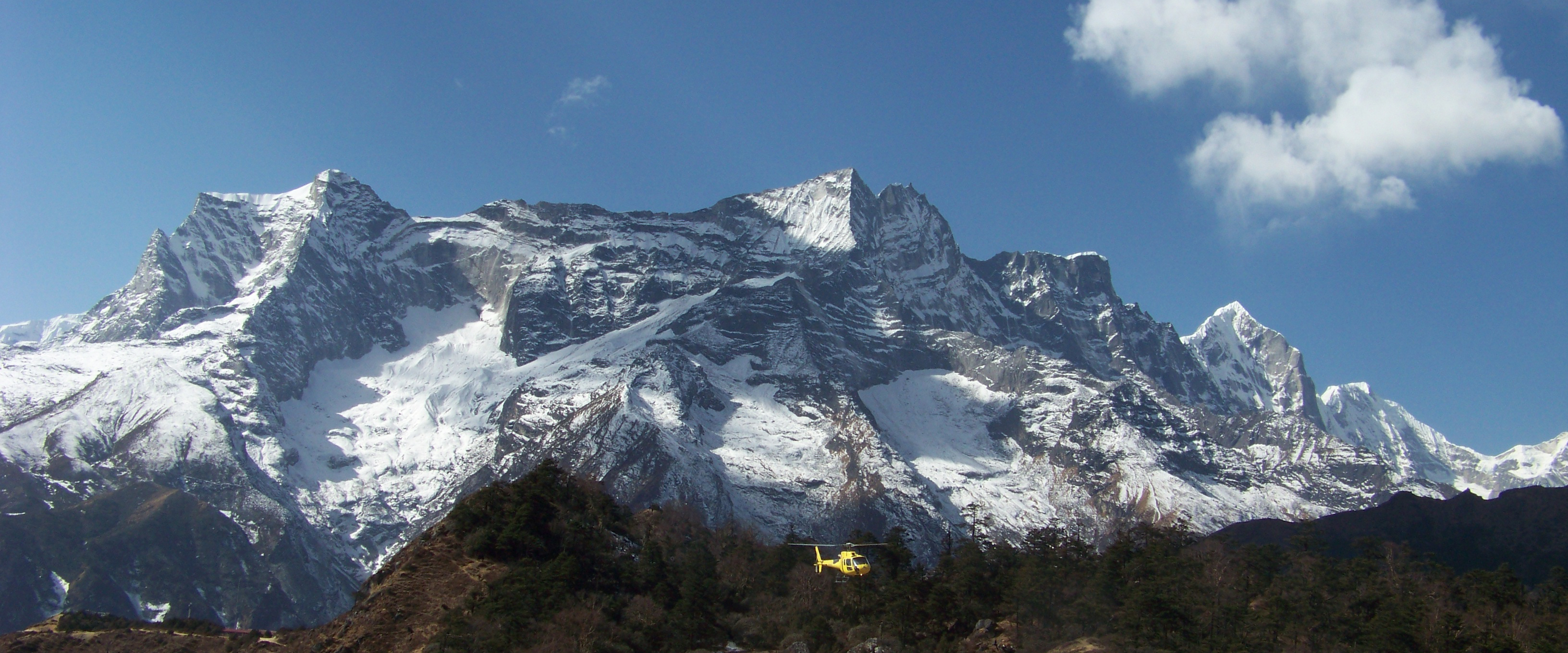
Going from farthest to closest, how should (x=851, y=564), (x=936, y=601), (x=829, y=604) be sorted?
1. (x=851, y=564)
2. (x=829, y=604)
3. (x=936, y=601)

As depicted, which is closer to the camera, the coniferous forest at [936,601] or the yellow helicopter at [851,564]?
the coniferous forest at [936,601]

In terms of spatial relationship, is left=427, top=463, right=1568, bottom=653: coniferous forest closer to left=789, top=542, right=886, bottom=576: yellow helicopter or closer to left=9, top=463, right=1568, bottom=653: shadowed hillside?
left=9, top=463, right=1568, bottom=653: shadowed hillside

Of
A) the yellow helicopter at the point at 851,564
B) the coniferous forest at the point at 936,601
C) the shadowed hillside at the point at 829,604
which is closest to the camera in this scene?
the shadowed hillside at the point at 829,604

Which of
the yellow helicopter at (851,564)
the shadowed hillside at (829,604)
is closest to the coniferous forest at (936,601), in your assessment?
the shadowed hillside at (829,604)

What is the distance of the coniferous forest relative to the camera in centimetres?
8725

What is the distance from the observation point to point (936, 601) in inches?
3925

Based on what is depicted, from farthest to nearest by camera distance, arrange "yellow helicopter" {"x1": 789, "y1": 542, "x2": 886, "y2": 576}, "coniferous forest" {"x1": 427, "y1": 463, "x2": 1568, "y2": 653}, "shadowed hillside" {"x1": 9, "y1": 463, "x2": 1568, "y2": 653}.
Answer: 1. "yellow helicopter" {"x1": 789, "y1": 542, "x2": 886, "y2": 576}
2. "coniferous forest" {"x1": 427, "y1": 463, "x2": 1568, "y2": 653}
3. "shadowed hillside" {"x1": 9, "y1": 463, "x2": 1568, "y2": 653}

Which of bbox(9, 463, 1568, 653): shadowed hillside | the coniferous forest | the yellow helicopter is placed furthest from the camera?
the yellow helicopter

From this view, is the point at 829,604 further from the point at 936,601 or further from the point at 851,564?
the point at 936,601

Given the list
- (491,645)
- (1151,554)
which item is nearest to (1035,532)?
(1151,554)

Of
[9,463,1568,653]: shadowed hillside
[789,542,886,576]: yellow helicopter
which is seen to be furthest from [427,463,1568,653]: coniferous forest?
[789,542,886,576]: yellow helicopter

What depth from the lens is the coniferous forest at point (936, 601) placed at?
8725 cm

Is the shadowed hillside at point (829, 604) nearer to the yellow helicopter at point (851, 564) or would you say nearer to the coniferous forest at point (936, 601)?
the coniferous forest at point (936, 601)

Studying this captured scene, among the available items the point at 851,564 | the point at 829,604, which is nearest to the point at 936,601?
the point at 851,564
